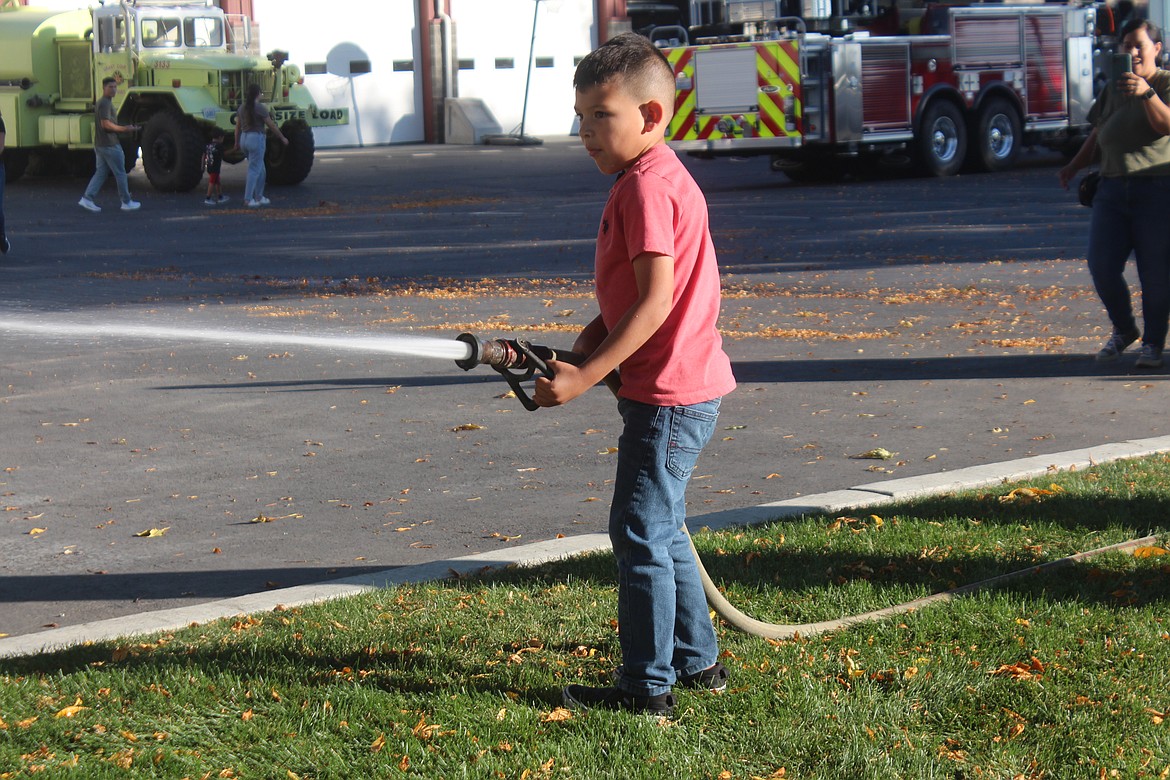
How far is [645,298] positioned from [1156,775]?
163cm

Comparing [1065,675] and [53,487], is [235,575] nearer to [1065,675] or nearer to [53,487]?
[53,487]

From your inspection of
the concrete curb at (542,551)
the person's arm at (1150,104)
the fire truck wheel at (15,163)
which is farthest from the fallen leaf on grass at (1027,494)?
the fire truck wheel at (15,163)

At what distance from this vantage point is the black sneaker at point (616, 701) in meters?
3.89

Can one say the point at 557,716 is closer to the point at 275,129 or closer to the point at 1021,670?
the point at 1021,670

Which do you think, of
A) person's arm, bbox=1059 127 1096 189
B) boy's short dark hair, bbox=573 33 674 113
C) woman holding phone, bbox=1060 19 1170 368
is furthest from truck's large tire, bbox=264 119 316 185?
boy's short dark hair, bbox=573 33 674 113

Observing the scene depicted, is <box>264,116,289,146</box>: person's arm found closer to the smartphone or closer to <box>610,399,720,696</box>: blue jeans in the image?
the smartphone

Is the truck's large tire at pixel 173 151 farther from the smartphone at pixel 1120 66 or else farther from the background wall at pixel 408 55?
the smartphone at pixel 1120 66

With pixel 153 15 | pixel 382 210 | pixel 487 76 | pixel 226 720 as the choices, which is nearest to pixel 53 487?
pixel 226 720

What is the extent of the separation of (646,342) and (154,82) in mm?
23262

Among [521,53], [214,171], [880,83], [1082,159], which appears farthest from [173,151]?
[521,53]

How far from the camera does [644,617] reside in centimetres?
387

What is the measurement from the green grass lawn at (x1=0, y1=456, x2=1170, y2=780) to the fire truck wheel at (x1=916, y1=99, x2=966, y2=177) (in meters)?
20.2

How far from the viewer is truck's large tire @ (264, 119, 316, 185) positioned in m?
26.0

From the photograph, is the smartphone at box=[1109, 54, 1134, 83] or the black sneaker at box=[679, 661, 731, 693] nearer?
the black sneaker at box=[679, 661, 731, 693]
